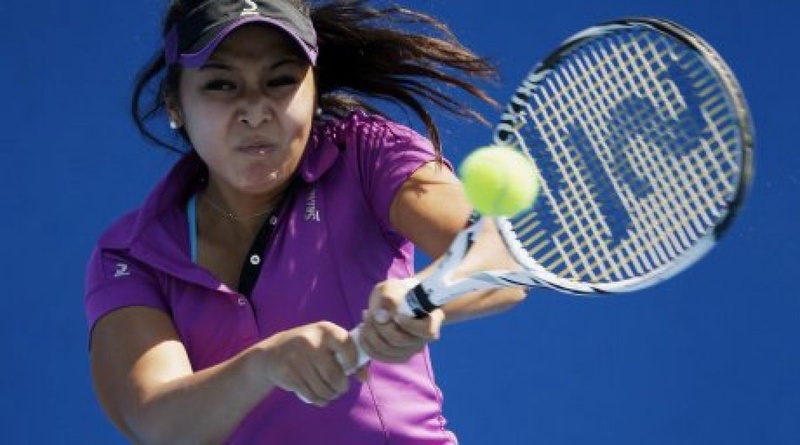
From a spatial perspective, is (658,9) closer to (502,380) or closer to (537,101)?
(502,380)

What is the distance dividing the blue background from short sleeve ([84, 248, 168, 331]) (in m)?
1.18

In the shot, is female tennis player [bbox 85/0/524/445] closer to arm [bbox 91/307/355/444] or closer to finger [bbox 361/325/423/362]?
arm [bbox 91/307/355/444]

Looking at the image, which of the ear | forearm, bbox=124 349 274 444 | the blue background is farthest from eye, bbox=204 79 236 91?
the blue background

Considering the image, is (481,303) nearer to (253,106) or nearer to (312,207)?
(312,207)

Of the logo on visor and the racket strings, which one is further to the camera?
the logo on visor

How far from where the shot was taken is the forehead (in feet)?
7.01

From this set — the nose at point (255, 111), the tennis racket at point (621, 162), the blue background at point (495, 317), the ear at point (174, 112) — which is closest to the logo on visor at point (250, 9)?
the nose at point (255, 111)

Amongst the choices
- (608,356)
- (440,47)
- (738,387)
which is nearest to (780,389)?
(738,387)

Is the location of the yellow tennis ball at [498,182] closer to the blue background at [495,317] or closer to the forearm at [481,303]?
the forearm at [481,303]

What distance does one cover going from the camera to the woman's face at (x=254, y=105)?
212 cm

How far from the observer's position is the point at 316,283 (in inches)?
86.2

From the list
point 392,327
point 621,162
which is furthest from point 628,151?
point 392,327

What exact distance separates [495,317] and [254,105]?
4.66 feet

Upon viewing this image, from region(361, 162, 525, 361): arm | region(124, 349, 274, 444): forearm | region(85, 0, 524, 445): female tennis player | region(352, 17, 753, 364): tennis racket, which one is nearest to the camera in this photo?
region(352, 17, 753, 364): tennis racket
